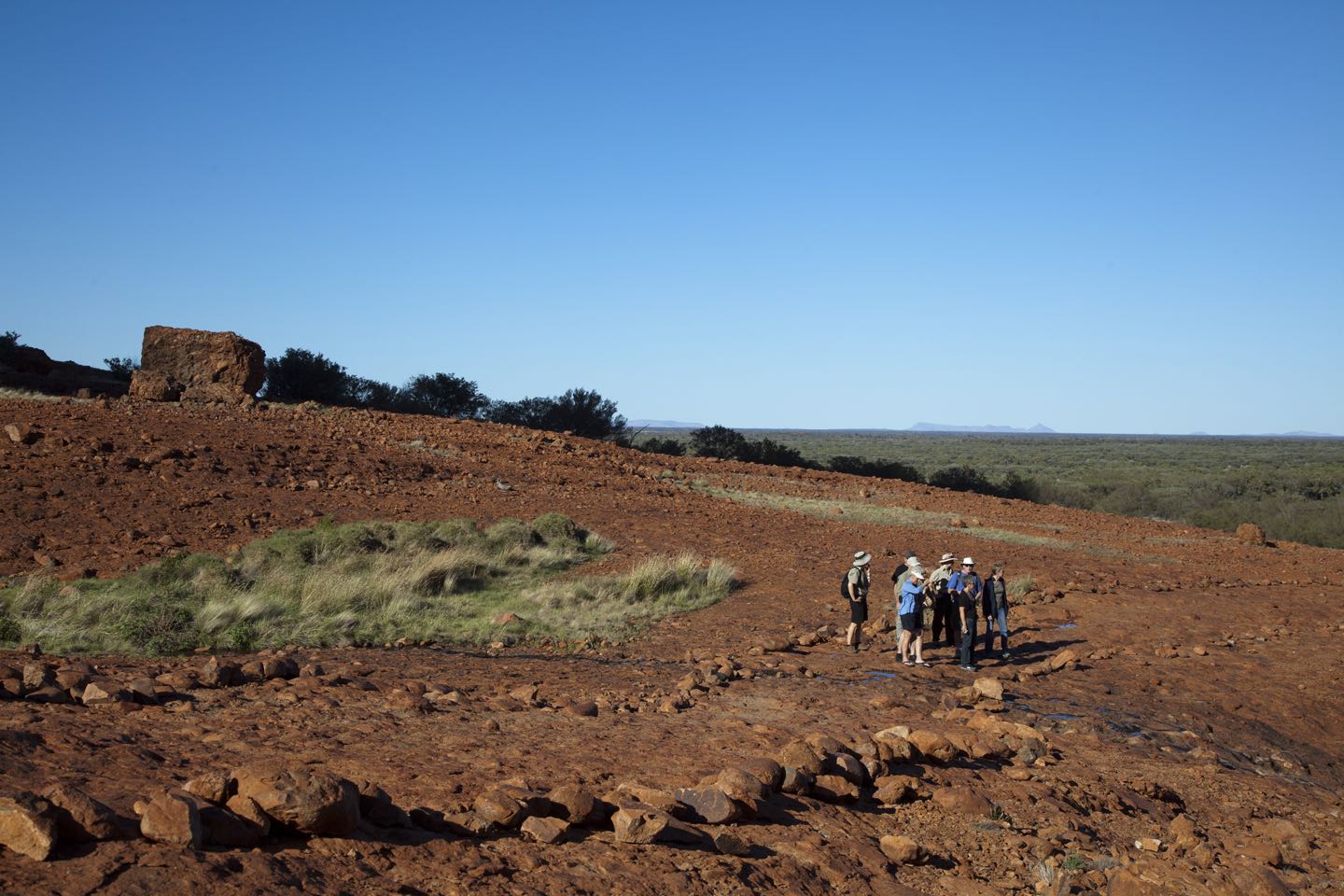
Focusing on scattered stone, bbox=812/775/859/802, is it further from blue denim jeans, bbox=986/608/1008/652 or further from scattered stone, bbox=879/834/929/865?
blue denim jeans, bbox=986/608/1008/652

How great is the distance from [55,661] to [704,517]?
16146 mm

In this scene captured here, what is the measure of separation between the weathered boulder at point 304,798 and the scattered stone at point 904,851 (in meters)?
3.19

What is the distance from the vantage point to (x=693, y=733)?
8711 millimetres

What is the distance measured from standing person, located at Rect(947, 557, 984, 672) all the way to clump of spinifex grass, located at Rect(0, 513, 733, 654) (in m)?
4.12

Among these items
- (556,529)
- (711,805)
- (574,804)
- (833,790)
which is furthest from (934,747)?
(556,529)

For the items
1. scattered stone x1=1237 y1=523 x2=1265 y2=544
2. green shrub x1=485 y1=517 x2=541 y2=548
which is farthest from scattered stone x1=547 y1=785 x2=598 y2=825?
scattered stone x1=1237 y1=523 x2=1265 y2=544

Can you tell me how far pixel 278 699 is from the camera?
8.26 meters

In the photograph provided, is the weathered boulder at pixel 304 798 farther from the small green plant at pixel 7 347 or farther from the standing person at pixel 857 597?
the small green plant at pixel 7 347

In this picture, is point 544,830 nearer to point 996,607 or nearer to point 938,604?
point 938,604

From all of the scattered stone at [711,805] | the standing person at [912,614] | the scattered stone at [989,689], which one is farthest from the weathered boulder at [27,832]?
the standing person at [912,614]

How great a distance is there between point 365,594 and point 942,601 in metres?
7.81

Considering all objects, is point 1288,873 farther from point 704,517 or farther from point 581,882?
point 704,517

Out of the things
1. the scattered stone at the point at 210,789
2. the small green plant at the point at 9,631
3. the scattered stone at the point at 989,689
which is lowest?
the scattered stone at the point at 989,689

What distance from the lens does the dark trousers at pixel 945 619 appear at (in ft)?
47.0
